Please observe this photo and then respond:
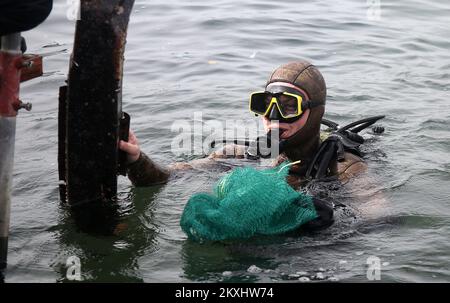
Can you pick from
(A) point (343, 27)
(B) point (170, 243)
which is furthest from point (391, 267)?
(A) point (343, 27)

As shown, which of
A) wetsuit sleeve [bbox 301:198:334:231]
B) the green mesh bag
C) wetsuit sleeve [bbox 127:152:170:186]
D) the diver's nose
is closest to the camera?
the green mesh bag

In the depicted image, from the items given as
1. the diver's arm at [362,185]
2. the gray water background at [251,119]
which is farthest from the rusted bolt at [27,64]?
the diver's arm at [362,185]

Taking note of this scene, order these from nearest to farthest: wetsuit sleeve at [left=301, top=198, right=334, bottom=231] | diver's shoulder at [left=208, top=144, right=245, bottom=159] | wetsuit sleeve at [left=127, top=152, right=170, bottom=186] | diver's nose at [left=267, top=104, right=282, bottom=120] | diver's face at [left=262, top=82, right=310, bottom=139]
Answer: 1. wetsuit sleeve at [left=301, top=198, right=334, bottom=231]
2. wetsuit sleeve at [left=127, top=152, right=170, bottom=186]
3. diver's nose at [left=267, top=104, right=282, bottom=120]
4. diver's face at [left=262, top=82, right=310, bottom=139]
5. diver's shoulder at [left=208, top=144, right=245, bottom=159]

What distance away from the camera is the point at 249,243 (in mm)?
4434

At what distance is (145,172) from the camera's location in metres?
4.92

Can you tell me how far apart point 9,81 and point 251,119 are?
463 cm

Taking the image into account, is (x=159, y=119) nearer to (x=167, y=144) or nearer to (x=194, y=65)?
(x=167, y=144)

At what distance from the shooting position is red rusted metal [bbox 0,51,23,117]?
136 inches

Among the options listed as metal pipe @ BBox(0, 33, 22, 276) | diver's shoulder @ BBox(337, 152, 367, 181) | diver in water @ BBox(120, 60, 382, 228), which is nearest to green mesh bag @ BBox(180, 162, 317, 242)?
diver in water @ BBox(120, 60, 382, 228)

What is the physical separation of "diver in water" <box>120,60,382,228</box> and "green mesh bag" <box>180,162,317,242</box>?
0.67m

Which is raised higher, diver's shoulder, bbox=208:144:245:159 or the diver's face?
the diver's face

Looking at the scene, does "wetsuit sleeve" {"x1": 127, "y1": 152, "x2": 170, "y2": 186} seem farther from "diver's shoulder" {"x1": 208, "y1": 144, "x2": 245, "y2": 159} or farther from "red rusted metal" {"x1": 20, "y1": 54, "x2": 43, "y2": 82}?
"red rusted metal" {"x1": 20, "y1": 54, "x2": 43, "y2": 82}

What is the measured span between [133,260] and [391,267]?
1.61m

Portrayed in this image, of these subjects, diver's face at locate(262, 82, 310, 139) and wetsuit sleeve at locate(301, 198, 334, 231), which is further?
diver's face at locate(262, 82, 310, 139)
